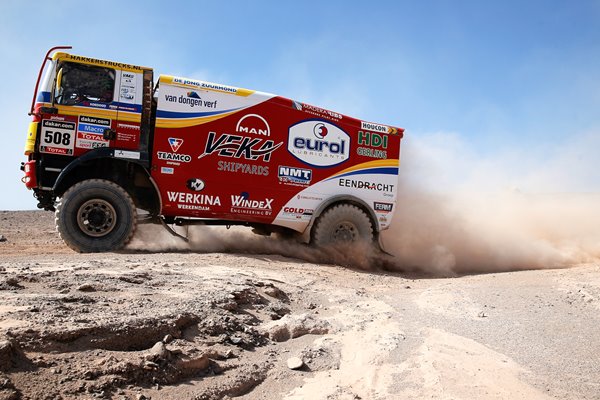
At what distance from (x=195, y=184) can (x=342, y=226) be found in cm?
300

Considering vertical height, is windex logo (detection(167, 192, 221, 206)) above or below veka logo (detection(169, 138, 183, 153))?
below

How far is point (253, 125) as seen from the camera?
8656 millimetres

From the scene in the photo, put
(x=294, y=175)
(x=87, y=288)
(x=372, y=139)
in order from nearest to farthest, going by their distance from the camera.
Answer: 1. (x=87, y=288)
2. (x=294, y=175)
3. (x=372, y=139)

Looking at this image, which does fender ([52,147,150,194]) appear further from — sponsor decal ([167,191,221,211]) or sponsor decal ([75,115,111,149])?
sponsor decal ([167,191,221,211])

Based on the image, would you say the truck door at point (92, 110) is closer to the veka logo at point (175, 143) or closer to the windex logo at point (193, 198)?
the veka logo at point (175, 143)

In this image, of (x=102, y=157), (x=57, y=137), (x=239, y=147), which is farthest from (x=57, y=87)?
(x=239, y=147)

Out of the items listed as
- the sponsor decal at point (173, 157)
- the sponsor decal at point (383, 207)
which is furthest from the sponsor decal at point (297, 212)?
the sponsor decal at point (173, 157)

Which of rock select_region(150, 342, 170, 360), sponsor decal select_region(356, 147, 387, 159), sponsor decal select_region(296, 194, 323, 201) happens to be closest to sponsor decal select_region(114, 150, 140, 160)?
sponsor decal select_region(296, 194, 323, 201)

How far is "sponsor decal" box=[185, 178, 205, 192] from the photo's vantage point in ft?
26.9

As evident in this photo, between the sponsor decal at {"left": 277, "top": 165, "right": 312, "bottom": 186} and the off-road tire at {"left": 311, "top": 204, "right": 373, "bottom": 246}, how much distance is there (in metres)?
0.77

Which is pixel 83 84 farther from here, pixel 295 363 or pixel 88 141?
pixel 295 363

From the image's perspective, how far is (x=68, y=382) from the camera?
272 cm

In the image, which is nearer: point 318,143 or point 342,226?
point 318,143

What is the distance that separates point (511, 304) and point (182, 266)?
4.12m
